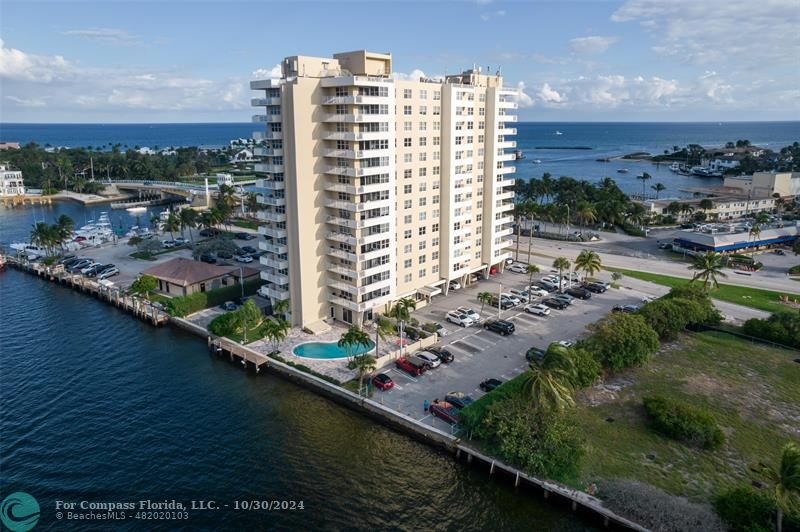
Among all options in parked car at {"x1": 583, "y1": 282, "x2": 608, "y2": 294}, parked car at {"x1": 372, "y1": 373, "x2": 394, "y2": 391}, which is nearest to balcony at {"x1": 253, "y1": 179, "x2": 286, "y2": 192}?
parked car at {"x1": 372, "y1": 373, "x2": 394, "y2": 391}

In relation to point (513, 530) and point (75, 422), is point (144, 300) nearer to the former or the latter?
point (75, 422)

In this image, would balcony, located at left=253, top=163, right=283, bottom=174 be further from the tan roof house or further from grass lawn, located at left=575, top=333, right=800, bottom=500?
grass lawn, located at left=575, top=333, right=800, bottom=500

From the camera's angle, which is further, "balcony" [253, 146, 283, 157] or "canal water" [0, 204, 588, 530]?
"balcony" [253, 146, 283, 157]

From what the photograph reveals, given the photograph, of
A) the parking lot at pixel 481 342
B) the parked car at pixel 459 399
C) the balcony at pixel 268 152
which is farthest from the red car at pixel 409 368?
the balcony at pixel 268 152

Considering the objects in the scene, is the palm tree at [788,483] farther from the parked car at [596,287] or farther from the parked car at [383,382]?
A: the parked car at [596,287]

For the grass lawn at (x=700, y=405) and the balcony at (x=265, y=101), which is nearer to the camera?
the grass lawn at (x=700, y=405)

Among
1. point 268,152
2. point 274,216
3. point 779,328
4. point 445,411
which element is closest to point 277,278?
point 274,216
